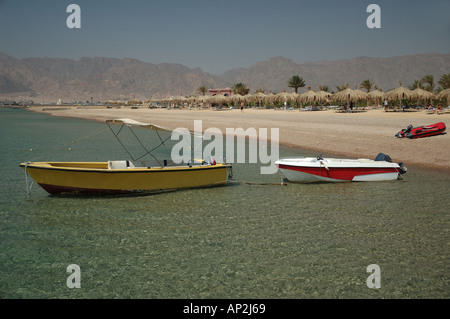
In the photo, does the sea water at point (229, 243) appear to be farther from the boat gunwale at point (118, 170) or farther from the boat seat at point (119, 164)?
the boat seat at point (119, 164)

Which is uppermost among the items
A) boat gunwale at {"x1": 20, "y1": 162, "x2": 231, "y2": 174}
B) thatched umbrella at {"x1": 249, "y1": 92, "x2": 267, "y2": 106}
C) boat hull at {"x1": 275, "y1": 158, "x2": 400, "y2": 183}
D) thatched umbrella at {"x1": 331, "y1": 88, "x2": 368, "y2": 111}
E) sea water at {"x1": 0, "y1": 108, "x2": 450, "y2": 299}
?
thatched umbrella at {"x1": 249, "y1": 92, "x2": 267, "y2": 106}

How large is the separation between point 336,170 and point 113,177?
8.11 m

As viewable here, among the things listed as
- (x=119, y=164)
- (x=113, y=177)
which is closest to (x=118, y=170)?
(x=113, y=177)

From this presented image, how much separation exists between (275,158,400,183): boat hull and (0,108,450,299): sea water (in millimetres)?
908

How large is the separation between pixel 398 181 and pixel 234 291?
417 inches

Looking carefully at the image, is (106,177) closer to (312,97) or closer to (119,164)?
(119,164)

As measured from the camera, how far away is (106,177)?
11.1m

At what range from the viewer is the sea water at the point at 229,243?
615cm

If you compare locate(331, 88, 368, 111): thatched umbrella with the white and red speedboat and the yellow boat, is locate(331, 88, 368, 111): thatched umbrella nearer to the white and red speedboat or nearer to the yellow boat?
the white and red speedboat

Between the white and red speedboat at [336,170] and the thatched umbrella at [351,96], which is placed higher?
the thatched umbrella at [351,96]

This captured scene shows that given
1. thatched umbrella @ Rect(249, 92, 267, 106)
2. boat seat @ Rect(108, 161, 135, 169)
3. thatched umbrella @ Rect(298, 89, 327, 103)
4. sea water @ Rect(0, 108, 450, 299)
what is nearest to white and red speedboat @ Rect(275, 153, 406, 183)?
sea water @ Rect(0, 108, 450, 299)

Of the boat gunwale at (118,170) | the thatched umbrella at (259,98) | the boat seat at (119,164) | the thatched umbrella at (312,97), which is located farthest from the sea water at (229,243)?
the thatched umbrella at (259,98)

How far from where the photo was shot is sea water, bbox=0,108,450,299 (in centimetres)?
615
